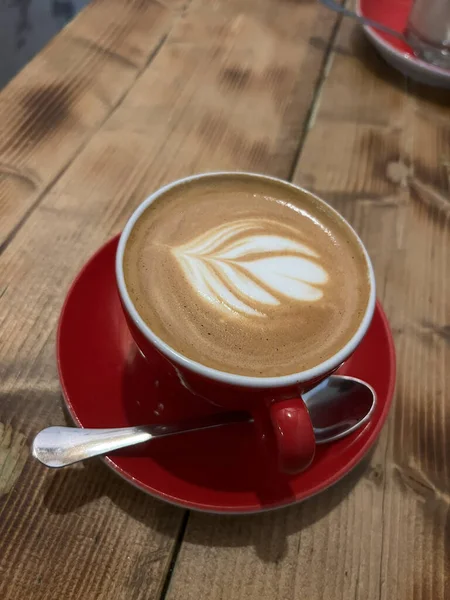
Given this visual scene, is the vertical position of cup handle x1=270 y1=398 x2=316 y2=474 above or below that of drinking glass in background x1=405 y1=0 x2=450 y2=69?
below

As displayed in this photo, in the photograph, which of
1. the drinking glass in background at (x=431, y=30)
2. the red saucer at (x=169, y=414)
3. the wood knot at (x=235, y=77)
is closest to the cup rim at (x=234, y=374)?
the red saucer at (x=169, y=414)

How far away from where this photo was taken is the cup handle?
0.49 m

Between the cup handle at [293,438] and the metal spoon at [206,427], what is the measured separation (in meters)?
0.11

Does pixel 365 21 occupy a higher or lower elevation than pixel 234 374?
higher

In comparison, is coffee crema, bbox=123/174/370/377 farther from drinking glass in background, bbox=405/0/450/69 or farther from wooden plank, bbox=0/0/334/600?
drinking glass in background, bbox=405/0/450/69

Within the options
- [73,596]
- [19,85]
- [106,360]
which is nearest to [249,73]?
[19,85]

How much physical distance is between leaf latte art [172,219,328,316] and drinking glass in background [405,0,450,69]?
67cm

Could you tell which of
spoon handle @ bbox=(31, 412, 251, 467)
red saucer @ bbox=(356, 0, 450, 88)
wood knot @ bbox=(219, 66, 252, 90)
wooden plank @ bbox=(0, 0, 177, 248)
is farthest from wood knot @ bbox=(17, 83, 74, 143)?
red saucer @ bbox=(356, 0, 450, 88)

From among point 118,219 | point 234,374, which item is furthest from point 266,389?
point 118,219

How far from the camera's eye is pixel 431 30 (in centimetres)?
109

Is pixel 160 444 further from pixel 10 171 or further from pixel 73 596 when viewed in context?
pixel 10 171

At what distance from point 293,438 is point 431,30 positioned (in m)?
0.96

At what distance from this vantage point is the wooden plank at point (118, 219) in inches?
21.3

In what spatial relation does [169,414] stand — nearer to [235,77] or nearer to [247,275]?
[247,275]
